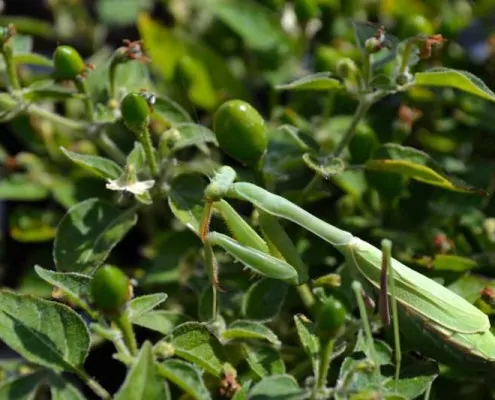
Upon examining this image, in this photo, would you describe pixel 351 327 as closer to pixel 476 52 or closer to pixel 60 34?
pixel 476 52

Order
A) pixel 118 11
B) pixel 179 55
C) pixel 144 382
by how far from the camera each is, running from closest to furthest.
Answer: pixel 144 382 → pixel 179 55 → pixel 118 11

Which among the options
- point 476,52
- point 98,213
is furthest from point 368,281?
point 476,52

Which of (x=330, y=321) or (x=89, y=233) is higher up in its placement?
(x=330, y=321)

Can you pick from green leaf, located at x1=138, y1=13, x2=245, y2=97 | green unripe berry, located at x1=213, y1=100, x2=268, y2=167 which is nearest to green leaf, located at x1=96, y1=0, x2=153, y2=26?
green leaf, located at x1=138, y1=13, x2=245, y2=97

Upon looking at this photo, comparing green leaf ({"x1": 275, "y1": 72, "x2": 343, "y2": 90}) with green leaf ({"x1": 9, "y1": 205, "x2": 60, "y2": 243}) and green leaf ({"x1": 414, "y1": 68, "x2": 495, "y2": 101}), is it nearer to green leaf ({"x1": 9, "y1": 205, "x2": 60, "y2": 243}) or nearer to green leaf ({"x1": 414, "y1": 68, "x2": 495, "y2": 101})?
green leaf ({"x1": 414, "y1": 68, "x2": 495, "y2": 101})

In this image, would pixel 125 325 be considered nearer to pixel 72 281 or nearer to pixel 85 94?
pixel 72 281

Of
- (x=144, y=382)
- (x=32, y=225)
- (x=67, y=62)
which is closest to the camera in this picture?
(x=144, y=382)

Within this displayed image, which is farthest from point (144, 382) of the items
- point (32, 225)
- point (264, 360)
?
point (32, 225)

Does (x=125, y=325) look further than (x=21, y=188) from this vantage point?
No
